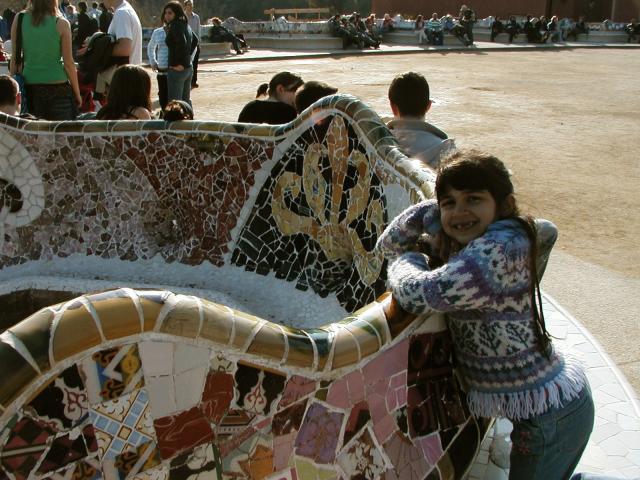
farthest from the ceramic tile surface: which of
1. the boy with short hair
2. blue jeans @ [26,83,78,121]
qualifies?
blue jeans @ [26,83,78,121]

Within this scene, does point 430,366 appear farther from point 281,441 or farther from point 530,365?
point 281,441

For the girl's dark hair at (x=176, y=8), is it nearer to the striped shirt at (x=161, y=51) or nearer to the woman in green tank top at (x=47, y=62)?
the striped shirt at (x=161, y=51)

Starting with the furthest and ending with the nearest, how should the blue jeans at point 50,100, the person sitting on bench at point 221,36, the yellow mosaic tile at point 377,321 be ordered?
the person sitting on bench at point 221,36 < the blue jeans at point 50,100 < the yellow mosaic tile at point 377,321

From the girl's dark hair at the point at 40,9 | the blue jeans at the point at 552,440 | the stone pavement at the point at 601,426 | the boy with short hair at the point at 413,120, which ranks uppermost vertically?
the girl's dark hair at the point at 40,9

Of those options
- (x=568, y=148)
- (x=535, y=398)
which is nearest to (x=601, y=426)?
(x=535, y=398)

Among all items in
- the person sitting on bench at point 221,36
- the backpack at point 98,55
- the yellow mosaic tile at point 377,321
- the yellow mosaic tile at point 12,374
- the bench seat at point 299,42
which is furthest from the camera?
the bench seat at point 299,42

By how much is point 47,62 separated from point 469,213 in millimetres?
4100

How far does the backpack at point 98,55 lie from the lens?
5.76 meters

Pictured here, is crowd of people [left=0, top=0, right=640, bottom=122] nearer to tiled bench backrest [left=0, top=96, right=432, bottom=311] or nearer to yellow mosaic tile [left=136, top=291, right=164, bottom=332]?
tiled bench backrest [left=0, top=96, right=432, bottom=311]

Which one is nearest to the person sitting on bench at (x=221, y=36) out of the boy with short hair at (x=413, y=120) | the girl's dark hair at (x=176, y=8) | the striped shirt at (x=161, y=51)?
the striped shirt at (x=161, y=51)

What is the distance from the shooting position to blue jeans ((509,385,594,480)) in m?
1.85

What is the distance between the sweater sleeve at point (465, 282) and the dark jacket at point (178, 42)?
5.37 metres

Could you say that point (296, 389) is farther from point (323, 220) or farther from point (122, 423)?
point (323, 220)

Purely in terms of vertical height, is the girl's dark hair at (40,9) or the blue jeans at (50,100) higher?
the girl's dark hair at (40,9)
